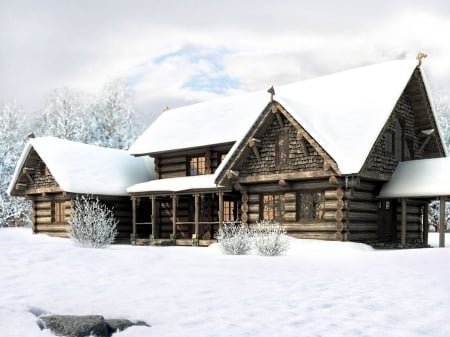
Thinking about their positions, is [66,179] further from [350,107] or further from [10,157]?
[10,157]

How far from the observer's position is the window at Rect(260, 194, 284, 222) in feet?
72.8

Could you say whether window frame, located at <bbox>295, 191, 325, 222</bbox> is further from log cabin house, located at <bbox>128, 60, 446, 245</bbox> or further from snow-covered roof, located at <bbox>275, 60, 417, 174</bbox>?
snow-covered roof, located at <bbox>275, 60, 417, 174</bbox>

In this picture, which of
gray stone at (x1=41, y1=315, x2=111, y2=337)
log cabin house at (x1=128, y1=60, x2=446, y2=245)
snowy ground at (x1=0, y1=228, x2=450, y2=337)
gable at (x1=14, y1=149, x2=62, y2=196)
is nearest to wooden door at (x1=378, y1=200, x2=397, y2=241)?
log cabin house at (x1=128, y1=60, x2=446, y2=245)

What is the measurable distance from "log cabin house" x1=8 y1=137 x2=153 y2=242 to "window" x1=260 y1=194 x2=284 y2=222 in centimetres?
928

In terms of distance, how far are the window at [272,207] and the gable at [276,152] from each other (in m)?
1.12

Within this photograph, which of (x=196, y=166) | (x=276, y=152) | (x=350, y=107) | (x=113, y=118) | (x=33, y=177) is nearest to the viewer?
(x=276, y=152)

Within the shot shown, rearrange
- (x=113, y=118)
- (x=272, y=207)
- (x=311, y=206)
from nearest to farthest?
(x=311, y=206), (x=272, y=207), (x=113, y=118)

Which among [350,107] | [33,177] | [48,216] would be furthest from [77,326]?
[33,177]

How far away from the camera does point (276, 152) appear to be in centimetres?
2173

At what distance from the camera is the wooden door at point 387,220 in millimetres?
22344

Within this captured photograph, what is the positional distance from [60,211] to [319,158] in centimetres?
1615

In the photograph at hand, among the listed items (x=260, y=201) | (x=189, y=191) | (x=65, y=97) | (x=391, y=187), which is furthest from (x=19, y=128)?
(x=391, y=187)

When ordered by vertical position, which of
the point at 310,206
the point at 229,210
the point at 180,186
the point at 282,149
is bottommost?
the point at 229,210

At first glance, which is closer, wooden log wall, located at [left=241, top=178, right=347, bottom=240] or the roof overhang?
wooden log wall, located at [left=241, top=178, right=347, bottom=240]
